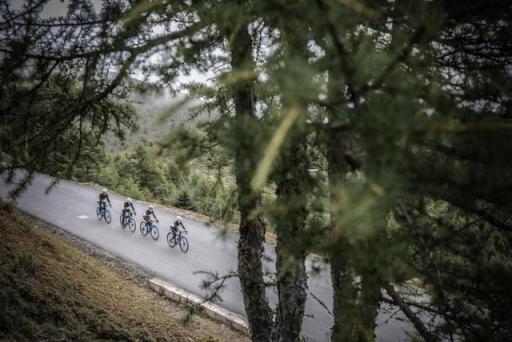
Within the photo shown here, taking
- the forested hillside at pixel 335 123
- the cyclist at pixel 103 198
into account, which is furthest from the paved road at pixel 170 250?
the forested hillside at pixel 335 123

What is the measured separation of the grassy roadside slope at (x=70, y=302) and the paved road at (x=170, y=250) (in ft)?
4.10

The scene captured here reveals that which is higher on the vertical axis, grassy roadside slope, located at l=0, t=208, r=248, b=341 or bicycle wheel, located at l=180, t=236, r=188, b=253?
bicycle wheel, located at l=180, t=236, r=188, b=253

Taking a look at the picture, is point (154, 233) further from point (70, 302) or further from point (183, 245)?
point (70, 302)

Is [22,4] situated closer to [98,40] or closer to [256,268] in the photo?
[98,40]

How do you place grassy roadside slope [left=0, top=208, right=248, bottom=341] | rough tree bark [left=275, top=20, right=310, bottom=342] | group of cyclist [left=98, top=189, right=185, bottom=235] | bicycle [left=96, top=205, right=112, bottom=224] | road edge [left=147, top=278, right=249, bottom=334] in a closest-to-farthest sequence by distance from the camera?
rough tree bark [left=275, top=20, right=310, bottom=342]
grassy roadside slope [left=0, top=208, right=248, bottom=341]
road edge [left=147, top=278, right=249, bottom=334]
group of cyclist [left=98, top=189, right=185, bottom=235]
bicycle [left=96, top=205, right=112, bottom=224]

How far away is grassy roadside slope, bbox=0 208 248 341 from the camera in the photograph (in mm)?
4586

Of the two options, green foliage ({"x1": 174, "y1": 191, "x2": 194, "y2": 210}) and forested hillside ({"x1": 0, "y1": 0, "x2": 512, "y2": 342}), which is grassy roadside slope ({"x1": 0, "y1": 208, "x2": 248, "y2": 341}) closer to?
forested hillside ({"x1": 0, "y1": 0, "x2": 512, "y2": 342})

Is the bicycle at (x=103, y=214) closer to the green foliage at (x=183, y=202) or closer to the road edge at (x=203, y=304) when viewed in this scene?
the green foliage at (x=183, y=202)

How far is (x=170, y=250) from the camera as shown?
1226 cm

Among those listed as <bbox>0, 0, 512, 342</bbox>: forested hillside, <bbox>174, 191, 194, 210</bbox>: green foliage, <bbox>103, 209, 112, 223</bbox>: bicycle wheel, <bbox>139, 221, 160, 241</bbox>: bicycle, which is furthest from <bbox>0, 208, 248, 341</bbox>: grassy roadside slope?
<bbox>174, 191, 194, 210</bbox>: green foliage

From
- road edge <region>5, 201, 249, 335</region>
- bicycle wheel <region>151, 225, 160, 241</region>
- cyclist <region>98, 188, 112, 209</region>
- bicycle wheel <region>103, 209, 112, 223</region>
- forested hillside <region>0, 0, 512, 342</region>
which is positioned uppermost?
forested hillside <region>0, 0, 512, 342</region>

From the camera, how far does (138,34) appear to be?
293cm

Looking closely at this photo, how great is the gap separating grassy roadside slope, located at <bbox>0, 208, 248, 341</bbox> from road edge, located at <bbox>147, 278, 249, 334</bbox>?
6.9 inches

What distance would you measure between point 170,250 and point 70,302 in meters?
6.75
